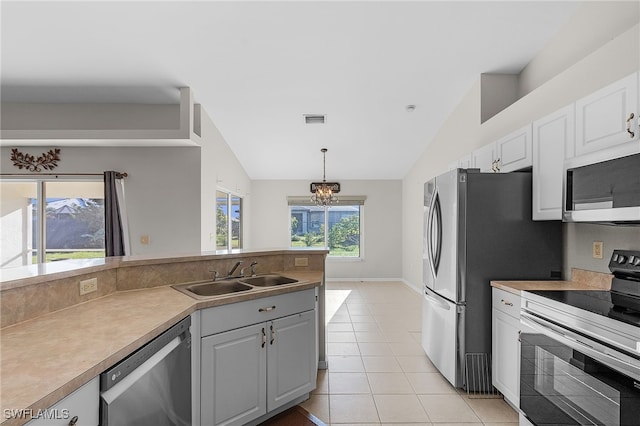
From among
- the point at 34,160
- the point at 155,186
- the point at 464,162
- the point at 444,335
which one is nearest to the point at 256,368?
the point at 444,335

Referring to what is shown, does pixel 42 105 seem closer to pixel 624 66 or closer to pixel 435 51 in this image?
pixel 435 51

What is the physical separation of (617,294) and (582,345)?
595mm

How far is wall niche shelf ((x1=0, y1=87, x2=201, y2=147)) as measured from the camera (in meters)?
3.93

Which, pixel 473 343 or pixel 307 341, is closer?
pixel 307 341

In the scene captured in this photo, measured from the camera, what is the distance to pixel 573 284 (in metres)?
2.50

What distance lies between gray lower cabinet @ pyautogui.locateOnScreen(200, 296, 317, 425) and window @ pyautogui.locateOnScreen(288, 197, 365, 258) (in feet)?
18.2

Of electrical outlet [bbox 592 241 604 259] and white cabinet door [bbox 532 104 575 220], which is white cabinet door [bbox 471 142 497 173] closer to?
white cabinet door [bbox 532 104 575 220]

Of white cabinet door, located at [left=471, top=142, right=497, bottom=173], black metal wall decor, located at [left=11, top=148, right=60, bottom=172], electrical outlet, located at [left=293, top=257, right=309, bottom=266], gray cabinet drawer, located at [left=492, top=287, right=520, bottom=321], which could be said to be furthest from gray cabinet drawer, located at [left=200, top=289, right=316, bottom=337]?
black metal wall decor, located at [left=11, top=148, right=60, bottom=172]

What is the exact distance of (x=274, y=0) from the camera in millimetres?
2758

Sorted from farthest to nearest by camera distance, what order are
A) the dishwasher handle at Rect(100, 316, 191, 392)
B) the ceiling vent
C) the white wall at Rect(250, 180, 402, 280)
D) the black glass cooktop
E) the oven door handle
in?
the white wall at Rect(250, 180, 402, 280), the ceiling vent, the black glass cooktop, the oven door handle, the dishwasher handle at Rect(100, 316, 191, 392)

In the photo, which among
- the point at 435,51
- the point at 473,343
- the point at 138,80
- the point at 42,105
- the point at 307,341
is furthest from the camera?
the point at 42,105

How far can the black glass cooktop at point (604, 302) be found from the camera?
1.58m

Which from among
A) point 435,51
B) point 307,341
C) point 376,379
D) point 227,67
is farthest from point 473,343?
point 227,67

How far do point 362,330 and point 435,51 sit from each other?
328 cm
